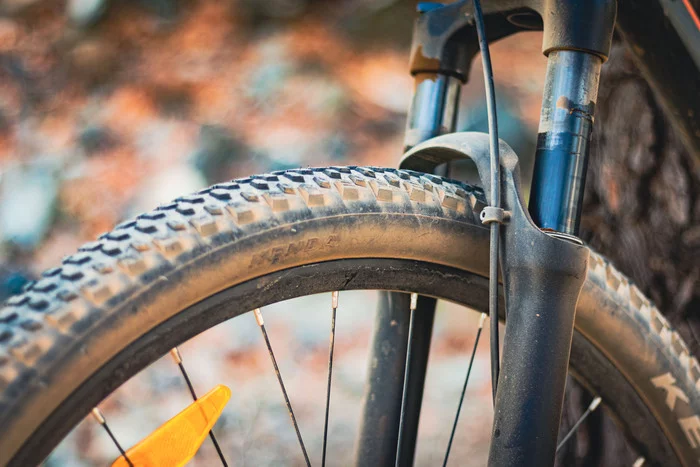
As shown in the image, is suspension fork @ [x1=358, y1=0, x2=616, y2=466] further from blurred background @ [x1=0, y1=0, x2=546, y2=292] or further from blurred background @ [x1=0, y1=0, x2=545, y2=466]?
blurred background @ [x1=0, y1=0, x2=546, y2=292]

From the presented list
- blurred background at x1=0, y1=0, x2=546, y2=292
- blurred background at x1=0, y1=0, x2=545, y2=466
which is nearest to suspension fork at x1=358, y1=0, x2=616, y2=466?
blurred background at x1=0, y1=0, x2=545, y2=466

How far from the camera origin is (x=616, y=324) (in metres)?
0.64

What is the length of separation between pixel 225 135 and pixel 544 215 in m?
1.09

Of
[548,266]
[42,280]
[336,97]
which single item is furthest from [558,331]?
[336,97]

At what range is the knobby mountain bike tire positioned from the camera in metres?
0.42

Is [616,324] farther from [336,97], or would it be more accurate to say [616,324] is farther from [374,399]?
[336,97]

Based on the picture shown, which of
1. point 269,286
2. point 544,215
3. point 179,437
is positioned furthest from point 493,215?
point 179,437

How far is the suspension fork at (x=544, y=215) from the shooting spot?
0.52 meters

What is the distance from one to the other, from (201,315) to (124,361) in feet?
0.20

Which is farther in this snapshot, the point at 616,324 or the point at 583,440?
the point at 583,440

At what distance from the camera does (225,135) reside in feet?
5.08

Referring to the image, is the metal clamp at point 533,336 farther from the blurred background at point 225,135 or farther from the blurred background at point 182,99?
the blurred background at point 182,99

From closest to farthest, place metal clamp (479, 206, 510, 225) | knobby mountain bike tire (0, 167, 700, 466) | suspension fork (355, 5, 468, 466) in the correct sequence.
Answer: knobby mountain bike tire (0, 167, 700, 466)
metal clamp (479, 206, 510, 225)
suspension fork (355, 5, 468, 466)

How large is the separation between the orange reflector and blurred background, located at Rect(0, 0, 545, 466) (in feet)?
2.92
